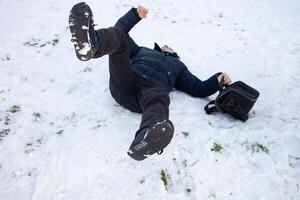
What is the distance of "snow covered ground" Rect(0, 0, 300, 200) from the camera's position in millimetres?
2791

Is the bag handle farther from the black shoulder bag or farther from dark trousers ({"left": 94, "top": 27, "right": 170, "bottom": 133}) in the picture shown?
dark trousers ({"left": 94, "top": 27, "right": 170, "bottom": 133})

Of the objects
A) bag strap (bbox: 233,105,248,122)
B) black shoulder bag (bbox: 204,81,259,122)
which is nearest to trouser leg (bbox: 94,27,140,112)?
black shoulder bag (bbox: 204,81,259,122)

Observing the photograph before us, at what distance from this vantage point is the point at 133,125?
11.3ft

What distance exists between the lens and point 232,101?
142 inches

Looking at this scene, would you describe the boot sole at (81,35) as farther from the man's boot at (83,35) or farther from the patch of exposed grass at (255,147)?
the patch of exposed grass at (255,147)

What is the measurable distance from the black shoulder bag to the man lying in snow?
0.20 metres

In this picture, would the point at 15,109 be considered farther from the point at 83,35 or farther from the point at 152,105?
the point at 152,105

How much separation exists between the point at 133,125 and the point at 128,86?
0.50 metres

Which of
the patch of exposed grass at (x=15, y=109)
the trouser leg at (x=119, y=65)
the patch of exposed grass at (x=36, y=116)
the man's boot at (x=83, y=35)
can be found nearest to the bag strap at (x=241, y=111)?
the trouser leg at (x=119, y=65)

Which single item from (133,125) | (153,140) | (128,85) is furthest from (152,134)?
(133,125)

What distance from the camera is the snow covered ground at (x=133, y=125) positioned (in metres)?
2.79

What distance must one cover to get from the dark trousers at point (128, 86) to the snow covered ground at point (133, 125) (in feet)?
1.23

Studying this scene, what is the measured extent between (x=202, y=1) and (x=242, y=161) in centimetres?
509

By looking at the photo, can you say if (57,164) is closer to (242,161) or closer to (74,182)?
(74,182)
